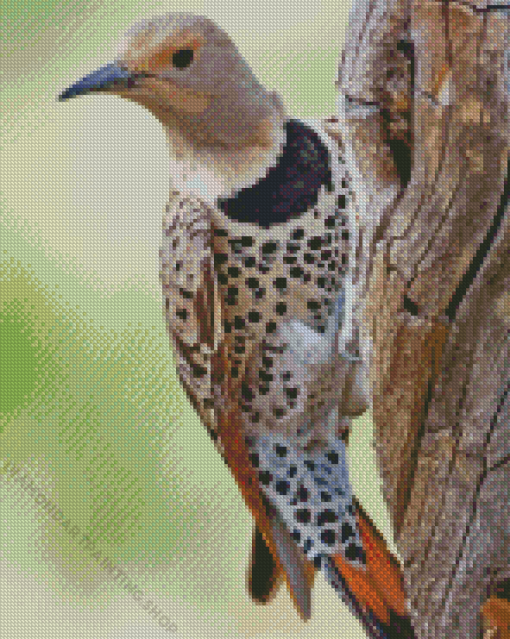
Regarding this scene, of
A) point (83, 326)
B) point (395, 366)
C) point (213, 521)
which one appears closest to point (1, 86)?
point (83, 326)

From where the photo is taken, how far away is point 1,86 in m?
1.15

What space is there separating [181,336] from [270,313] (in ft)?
0.25

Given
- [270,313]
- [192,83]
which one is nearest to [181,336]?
[270,313]

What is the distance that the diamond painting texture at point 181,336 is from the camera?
829mm

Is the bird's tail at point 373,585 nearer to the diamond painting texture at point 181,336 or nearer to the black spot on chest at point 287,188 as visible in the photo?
the diamond painting texture at point 181,336

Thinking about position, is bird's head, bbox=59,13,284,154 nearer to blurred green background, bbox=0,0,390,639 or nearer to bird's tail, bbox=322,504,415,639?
blurred green background, bbox=0,0,390,639

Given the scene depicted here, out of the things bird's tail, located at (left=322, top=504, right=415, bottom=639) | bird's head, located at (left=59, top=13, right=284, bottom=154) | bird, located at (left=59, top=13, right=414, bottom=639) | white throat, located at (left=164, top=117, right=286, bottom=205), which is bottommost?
bird's tail, located at (left=322, top=504, right=415, bottom=639)

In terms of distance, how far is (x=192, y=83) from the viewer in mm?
783

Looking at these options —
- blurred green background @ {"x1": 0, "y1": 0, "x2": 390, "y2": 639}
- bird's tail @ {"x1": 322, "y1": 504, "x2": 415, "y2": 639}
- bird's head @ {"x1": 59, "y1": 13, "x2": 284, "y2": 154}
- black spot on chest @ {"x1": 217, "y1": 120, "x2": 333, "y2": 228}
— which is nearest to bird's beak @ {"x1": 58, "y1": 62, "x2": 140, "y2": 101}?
bird's head @ {"x1": 59, "y1": 13, "x2": 284, "y2": 154}

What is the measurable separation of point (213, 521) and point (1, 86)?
20.6 inches

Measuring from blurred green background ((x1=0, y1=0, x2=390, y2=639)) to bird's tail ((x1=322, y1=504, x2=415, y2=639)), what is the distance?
17cm

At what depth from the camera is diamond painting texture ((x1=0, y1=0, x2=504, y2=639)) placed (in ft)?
2.72

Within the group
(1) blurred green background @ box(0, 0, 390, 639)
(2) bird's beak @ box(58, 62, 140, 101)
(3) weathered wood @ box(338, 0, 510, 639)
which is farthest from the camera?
(1) blurred green background @ box(0, 0, 390, 639)

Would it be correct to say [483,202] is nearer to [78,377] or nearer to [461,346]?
[461,346]
